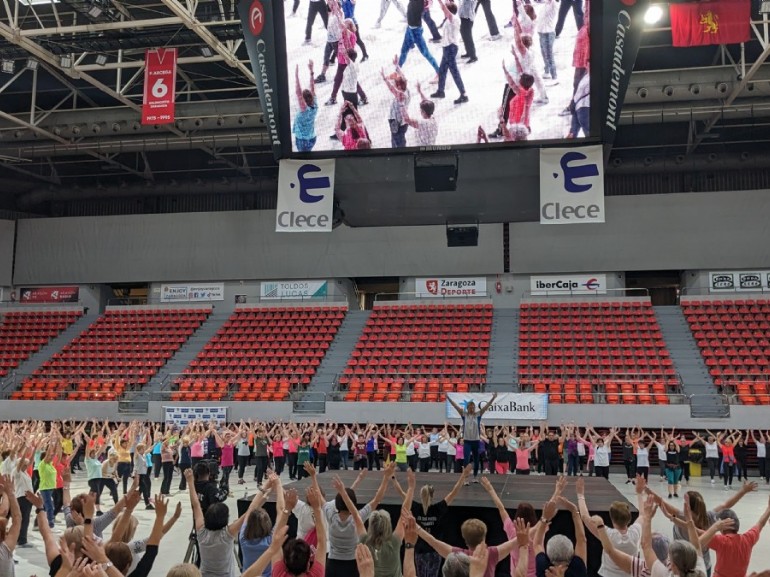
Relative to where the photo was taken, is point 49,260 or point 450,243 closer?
point 450,243

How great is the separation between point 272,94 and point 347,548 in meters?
8.02

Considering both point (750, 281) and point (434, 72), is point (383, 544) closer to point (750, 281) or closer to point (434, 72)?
point (434, 72)

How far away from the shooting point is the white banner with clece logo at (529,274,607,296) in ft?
93.8

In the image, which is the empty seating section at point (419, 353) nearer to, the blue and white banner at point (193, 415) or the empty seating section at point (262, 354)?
the empty seating section at point (262, 354)

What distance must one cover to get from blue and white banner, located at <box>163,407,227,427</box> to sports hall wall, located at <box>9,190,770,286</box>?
27.9 feet

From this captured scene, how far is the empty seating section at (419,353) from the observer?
23.4 metres

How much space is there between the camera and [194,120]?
25141 mm

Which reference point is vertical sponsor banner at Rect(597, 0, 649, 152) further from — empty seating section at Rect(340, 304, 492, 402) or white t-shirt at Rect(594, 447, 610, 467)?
empty seating section at Rect(340, 304, 492, 402)

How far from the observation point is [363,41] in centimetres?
1138

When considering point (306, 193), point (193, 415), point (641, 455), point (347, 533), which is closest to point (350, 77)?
point (306, 193)

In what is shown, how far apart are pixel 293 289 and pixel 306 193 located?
1925 cm

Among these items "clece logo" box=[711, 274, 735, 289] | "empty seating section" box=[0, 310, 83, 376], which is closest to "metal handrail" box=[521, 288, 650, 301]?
"clece logo" box=[711, 274, 735, 289]

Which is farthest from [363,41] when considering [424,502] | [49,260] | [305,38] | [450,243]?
[49,260]

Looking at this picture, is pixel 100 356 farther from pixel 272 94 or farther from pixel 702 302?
pixel 702 302
